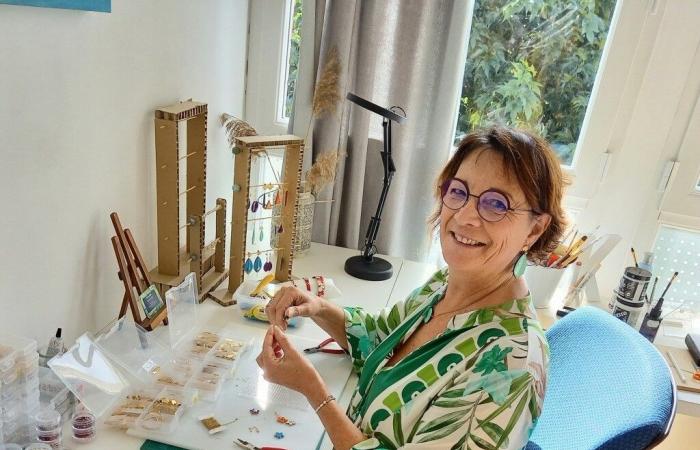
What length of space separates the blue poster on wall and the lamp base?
987mm

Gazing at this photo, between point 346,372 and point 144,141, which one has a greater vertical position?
point 144,141

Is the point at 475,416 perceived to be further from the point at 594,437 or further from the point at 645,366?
the point at 645,366

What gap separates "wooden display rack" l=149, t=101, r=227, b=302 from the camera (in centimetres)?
136

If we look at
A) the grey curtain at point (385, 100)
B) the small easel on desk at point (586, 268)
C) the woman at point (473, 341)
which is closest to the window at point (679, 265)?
the small easel on desk at point (586, 268)

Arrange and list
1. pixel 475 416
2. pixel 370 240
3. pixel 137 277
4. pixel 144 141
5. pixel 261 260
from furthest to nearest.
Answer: pixel 370 240 → pixel 261 260 → pixel 144 141 → pixel 137 277 → pixel 475 416

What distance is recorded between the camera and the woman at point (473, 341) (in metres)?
0.88

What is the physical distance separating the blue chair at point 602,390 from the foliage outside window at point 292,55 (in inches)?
46.5

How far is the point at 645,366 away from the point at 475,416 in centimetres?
33

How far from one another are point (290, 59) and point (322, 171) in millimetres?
477

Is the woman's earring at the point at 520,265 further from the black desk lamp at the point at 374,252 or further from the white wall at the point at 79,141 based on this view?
the white wall at the point at 79,141

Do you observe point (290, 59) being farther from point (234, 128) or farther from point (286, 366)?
point (286, 366)

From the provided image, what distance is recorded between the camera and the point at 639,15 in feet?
5.74

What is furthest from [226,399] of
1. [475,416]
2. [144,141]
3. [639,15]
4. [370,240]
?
[639,15]

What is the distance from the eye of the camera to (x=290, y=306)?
127 cm
